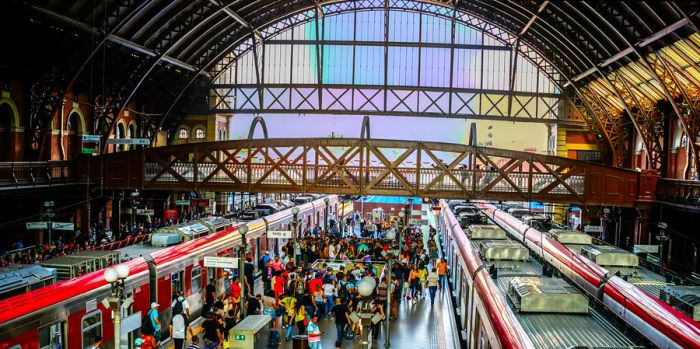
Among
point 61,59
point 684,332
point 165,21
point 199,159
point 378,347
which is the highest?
point 165,21

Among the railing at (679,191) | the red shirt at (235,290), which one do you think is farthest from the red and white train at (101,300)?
the railing at (679,191)

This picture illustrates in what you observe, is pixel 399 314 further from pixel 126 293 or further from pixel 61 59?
pixel 61 59

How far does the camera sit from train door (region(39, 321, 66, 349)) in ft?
36.1

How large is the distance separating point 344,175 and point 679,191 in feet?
43.1

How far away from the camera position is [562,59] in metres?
35.4

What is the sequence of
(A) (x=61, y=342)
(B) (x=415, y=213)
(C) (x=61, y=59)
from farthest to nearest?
(B) (x=415, y=213) < (C) (x=61, y=59) < (A) (x=61, y=342)

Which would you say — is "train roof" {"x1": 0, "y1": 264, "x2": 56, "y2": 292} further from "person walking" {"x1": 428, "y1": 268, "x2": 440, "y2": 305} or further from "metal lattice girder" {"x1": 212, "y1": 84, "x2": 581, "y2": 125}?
"metal lattice girder" {"x1": 212, "y1": 84, "x2": 581, "y2": 125}

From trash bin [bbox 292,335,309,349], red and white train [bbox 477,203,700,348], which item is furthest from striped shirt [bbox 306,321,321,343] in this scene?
red and white train [bbox 477,203,700,348]

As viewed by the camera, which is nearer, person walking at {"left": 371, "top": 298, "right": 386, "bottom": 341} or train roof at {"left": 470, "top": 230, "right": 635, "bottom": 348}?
train roof at {"left": 470, "top": 230, "right": 635, "bottom": 348}

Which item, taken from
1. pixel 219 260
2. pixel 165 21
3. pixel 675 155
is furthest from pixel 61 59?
pixel 675 155

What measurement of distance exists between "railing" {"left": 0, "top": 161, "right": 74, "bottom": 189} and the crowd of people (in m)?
8.56

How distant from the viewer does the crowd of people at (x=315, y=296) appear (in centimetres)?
1484

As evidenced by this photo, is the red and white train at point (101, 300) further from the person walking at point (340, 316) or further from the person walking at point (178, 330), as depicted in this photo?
the person walking at point (340, 316)

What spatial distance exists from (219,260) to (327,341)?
3637 millimetres
